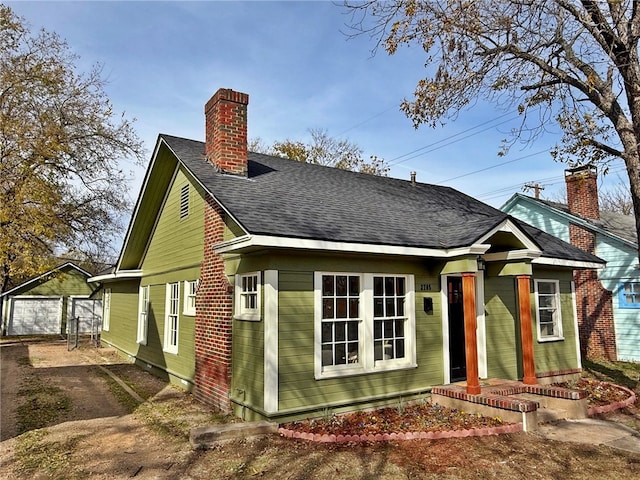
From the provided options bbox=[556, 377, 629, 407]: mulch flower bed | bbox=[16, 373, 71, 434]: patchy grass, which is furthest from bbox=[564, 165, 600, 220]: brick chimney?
bbox=[16, 373, 71, 434]: patchy grass

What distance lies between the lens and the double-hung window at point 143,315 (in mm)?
12803

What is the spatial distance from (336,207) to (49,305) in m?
25.2

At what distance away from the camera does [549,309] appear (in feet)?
36.0

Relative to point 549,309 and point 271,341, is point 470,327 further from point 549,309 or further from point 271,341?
point 549,309

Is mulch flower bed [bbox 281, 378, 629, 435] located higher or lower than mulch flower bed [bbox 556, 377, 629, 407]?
higher

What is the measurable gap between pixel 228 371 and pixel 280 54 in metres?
7.58

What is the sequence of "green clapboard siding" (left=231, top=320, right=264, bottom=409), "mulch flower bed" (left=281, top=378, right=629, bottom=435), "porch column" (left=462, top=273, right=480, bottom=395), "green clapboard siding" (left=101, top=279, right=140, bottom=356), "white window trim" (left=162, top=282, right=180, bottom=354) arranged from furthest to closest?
1. "green clapboard siding" (left=101, top=279, right=140, bottom=356)
2. "white window trim" (left=162, top=282, right=180, bottom=354)
3. "porch column" (left=462, top=273, right=480, bottom=395)
4. "green clapboard siding" (left=231, top=320, right=264, bottom=409)
5. "mulch flower bed" (left=281, top=378, right=629, bottom=435)

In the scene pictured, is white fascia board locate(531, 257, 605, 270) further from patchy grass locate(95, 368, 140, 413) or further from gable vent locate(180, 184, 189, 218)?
patchy grass locate(95, 368, 140, 413)

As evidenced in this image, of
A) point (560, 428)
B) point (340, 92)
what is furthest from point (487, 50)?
point (560, 428)

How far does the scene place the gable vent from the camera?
10344 millimetres

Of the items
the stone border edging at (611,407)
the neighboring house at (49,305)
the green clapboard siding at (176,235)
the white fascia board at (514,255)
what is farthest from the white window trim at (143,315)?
the neighboring house at (49,305)

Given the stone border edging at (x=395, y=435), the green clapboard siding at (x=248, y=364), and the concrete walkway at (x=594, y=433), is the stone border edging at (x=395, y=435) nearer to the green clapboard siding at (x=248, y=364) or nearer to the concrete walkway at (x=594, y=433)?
the concrete walkway at (x=594, y=433)

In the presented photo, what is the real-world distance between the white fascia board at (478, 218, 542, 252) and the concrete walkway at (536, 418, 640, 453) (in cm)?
315

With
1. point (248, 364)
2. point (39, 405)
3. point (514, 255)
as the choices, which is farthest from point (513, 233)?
point (39, 405)
